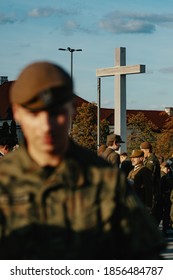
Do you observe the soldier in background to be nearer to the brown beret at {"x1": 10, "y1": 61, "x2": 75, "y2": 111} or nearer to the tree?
the brown beret at {"x1": 10, "y1": 61, "x2": 75, "y2": 111}

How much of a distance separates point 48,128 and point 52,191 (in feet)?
0.54

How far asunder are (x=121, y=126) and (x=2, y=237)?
27.2 metres

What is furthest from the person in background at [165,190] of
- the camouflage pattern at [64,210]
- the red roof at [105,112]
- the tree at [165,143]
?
the red roof at [105,112]

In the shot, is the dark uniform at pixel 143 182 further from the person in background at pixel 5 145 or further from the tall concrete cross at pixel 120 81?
the tall concrete cross at pixel 120 81

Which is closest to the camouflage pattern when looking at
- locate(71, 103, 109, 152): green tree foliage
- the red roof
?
locate(71, 103, 109, 152): green tree foliage

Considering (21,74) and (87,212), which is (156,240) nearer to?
(87,212)

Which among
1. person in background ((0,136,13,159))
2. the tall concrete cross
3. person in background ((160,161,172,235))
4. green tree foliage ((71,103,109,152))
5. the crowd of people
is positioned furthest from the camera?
green tree foliage ((71,103,109,152))

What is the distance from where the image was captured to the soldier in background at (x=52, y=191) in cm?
212

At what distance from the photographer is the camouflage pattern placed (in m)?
2.12

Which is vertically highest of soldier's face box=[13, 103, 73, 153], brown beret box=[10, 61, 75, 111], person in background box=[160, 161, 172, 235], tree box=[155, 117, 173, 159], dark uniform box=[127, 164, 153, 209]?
brown beret box=[10, 61, 75, 111]

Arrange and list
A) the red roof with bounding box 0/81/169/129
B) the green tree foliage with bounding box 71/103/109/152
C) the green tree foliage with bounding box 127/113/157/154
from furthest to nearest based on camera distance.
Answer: the red roof with bounding box 0/81/169/129 < the green tree foliage with bounding box 127/113/157/154 < the green tree foliage with bounding box 71/103/109/152

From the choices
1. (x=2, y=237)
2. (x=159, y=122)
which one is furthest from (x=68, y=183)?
(x=159, y=122)

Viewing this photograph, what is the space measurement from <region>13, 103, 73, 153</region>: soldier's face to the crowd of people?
801cm

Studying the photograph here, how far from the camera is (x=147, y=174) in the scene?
12188 millimetres
